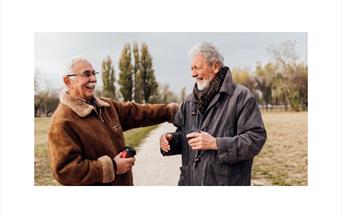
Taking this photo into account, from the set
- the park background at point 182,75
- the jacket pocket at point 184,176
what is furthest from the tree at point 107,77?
the jacket pocket at point 184,176

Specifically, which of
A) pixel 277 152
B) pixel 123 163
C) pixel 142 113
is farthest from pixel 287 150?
pixel 123 163

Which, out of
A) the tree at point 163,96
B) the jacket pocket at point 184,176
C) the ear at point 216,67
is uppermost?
the ear at point 216,67

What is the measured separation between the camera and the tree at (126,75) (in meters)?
4.66

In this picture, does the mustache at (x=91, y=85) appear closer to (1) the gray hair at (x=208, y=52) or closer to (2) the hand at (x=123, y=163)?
(2) the hand at (x=123, y=163)

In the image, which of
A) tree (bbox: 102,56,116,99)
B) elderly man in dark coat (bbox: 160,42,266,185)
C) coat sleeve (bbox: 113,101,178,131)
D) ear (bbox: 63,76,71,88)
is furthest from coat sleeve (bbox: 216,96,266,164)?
ear (bbox: 63,76,71,88)

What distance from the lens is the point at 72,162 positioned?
4.39m

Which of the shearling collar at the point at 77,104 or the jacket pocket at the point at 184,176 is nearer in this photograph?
the shearling collar at the point at 77,104

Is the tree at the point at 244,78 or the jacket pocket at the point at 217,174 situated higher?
the tree at the point at 244,78

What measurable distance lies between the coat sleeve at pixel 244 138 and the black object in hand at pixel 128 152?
0.69 meters

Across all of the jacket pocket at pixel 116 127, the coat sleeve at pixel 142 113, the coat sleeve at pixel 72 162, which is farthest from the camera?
the coat sleeve at pixel 142 113

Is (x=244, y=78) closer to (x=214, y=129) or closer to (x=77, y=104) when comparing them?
(x=214, y=129)

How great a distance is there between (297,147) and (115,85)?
1.57 metres
